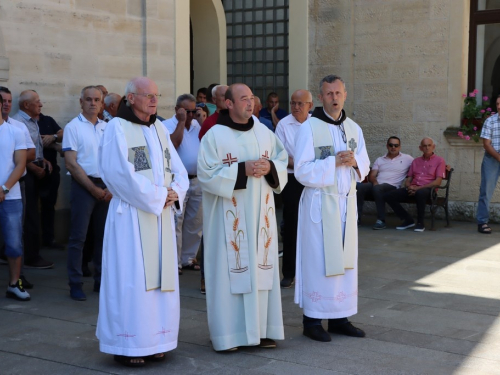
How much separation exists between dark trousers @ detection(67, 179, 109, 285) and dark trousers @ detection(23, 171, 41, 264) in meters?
1.23

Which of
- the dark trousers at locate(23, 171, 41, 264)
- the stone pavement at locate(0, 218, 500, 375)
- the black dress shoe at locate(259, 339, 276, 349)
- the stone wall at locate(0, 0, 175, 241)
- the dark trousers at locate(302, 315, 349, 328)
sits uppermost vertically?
the stone wall at locate(0, 0, 175, 241)

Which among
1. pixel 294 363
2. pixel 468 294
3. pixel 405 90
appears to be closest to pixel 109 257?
pixel 294 363

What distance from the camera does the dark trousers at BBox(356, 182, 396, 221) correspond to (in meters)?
11.5

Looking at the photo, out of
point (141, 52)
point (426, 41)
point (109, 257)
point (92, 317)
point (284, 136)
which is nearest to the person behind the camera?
point (109, 257)

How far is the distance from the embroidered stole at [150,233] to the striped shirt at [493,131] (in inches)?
264

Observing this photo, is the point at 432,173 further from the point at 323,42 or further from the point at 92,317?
the point at 92,317

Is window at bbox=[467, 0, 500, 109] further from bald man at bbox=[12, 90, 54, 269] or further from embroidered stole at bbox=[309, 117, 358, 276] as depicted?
embroidered stole at bbox=[309, 117, 358, 276]

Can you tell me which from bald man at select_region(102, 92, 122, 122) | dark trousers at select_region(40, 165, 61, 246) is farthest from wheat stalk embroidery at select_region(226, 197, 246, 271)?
dark trousers at select_region(40, 165, 61, 246)

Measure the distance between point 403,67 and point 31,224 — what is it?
6.65 meters

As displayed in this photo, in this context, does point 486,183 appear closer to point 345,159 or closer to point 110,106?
point 110,106

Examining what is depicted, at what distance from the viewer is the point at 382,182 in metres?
11.9

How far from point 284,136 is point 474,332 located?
9.06 ft

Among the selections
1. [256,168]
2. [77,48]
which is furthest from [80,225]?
[77,48]

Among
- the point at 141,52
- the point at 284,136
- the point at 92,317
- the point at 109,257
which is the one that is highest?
the point at 141,52
